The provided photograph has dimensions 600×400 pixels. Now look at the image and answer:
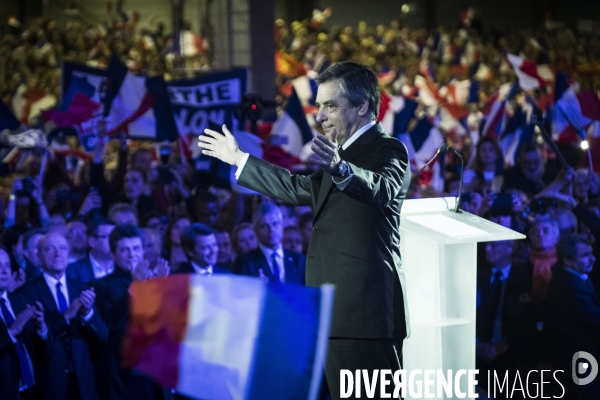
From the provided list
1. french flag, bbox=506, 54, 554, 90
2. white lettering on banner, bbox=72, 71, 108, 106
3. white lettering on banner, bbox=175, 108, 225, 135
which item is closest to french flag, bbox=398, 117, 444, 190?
french flag, bbox=506, 54, 554, 90

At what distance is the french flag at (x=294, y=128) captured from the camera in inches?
320

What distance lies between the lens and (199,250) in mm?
5348

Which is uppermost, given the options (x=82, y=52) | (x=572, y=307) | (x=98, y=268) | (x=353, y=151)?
(x=82, y=52)

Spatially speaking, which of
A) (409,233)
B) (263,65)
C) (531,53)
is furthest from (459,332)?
(531,53)

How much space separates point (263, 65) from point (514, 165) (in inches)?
167

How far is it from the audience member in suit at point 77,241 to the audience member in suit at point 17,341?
1055mm

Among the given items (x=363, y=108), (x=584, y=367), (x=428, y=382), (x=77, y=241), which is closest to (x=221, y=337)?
(x=363, y=108)

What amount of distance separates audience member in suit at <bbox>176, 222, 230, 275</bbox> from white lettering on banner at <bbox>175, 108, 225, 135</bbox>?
2.53 meters

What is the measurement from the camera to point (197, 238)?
535 centimetres

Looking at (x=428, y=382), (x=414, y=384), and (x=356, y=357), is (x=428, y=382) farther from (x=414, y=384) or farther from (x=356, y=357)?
(x=356, y=357)

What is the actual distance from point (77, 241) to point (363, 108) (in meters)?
3.38

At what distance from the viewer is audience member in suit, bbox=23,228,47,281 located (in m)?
5.17

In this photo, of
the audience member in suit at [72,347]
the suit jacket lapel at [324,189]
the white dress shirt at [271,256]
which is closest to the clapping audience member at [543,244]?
the white dress shirt at [271,256]

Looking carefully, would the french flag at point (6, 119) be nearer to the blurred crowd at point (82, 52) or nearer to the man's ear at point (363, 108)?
the man's ear at point (363, 108)
